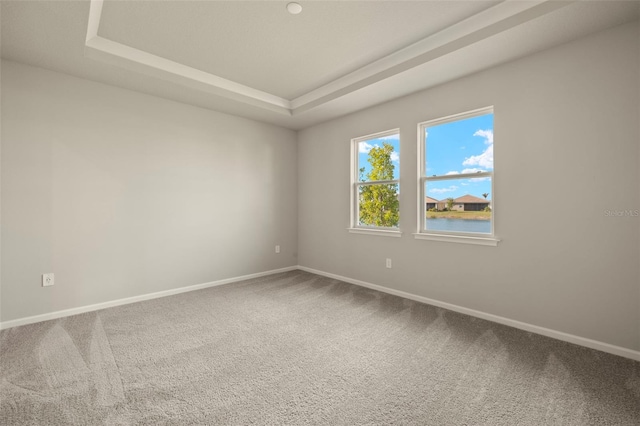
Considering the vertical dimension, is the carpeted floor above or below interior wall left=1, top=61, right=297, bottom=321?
below

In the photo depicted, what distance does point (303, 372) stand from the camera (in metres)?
2.03

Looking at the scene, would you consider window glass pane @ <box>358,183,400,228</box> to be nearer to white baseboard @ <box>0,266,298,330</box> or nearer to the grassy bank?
the grassy bank

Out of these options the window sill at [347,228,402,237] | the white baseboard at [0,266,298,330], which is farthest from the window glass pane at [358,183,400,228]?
the white baseboard at [0,266,298,330]

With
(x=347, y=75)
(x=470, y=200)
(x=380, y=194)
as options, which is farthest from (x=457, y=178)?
(x=347, y=75)

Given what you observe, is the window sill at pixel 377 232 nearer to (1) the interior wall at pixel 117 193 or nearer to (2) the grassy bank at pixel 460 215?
(2) the grassy bank at pixel 460 215

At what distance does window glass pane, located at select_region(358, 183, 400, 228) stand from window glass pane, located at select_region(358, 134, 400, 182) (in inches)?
5.6

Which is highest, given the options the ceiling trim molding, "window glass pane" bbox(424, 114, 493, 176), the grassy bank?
the ceiling trim molding

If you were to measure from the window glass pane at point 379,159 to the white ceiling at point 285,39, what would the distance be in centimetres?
62

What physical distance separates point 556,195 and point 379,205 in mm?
1974

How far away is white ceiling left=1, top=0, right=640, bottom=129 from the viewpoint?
2.20 m

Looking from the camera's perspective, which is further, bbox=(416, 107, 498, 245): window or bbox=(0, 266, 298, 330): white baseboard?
bbox=(416, 107, 498, 245): window

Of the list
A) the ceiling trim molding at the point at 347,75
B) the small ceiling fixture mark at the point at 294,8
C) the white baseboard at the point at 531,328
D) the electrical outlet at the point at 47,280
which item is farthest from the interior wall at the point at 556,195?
the electrical outlet at the point at 47,280

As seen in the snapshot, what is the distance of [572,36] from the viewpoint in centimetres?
235

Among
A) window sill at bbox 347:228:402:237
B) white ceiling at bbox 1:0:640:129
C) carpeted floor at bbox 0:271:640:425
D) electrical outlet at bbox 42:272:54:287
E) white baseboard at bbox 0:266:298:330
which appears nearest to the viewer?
carpeted floor at bbox 0:271:640:425
